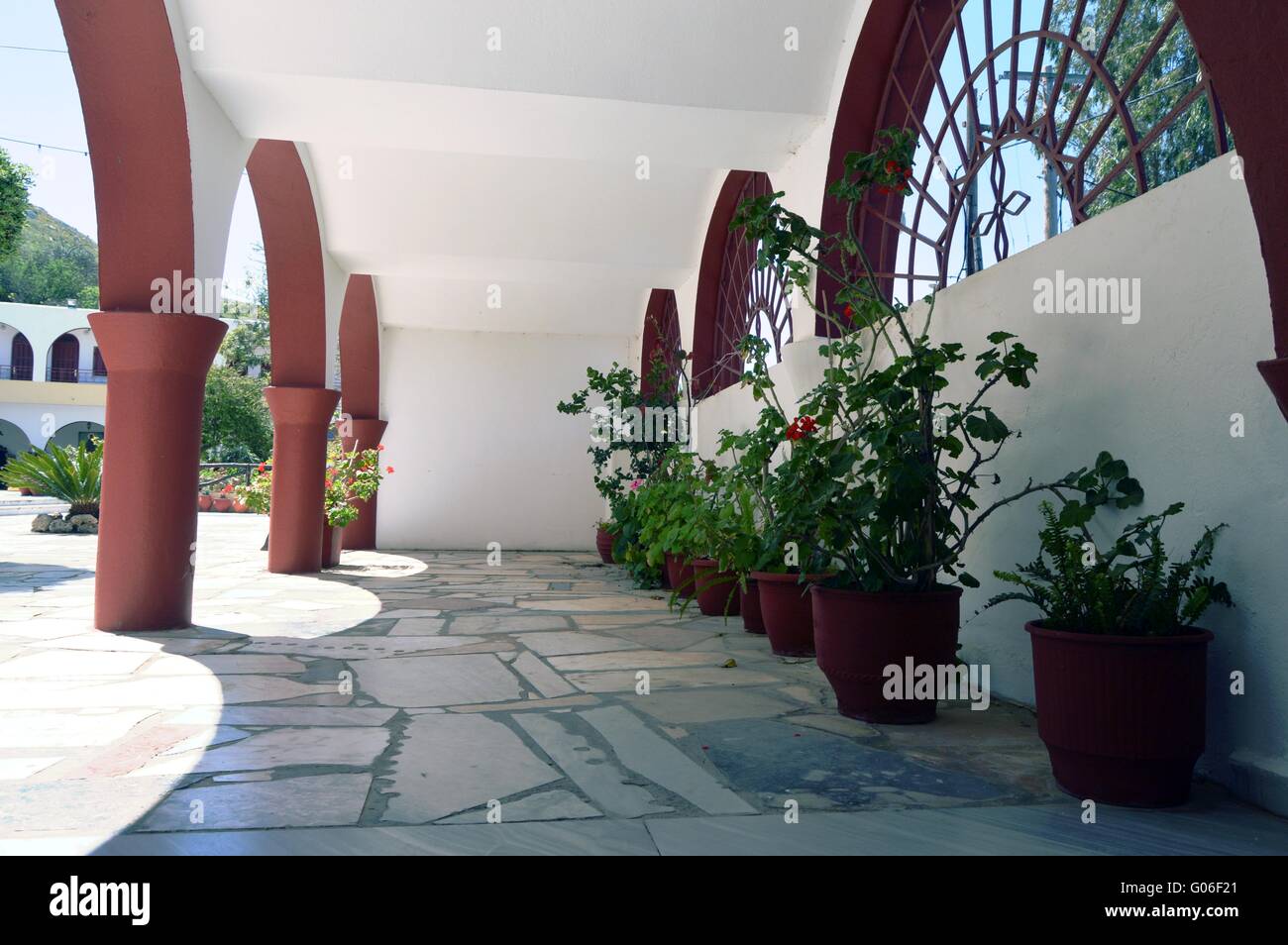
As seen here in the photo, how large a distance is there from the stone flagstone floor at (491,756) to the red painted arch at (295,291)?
356 centimetres

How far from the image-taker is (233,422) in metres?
25.8

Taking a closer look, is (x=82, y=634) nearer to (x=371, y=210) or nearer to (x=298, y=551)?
(x=298, y=551)

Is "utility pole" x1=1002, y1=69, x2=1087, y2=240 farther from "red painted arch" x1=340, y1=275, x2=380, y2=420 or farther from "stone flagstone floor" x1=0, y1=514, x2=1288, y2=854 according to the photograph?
"red painted arch" x1=340, y1=275, x2=380, y2=420

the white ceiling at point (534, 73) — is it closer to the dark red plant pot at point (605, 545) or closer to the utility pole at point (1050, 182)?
the utility pole at point (1050, 182)

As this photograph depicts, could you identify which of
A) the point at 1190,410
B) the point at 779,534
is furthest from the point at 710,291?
the point at 1190,410

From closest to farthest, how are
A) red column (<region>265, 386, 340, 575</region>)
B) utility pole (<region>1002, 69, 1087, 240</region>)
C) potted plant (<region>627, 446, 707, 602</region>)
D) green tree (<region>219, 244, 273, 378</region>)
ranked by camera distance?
utility pole (<region>1002, 69, 1087, 240</region>)
potted plant (<region>627, 446, 707, 602</region>)
red column (<region>265, 386, 340, 575</region>)
green tree (<region>219, 244, 273, 378</region>)

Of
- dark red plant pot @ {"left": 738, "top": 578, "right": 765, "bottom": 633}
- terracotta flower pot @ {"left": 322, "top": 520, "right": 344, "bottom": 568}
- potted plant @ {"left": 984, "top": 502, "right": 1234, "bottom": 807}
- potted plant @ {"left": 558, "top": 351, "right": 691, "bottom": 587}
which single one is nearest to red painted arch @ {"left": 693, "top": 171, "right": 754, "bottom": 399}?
potted plant @ {"left": 558, "top": 351, "right": 691, "bottom": 587}

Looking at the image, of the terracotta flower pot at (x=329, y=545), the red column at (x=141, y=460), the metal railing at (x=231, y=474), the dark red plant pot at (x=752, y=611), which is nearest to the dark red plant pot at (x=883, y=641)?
the dark red plant pot at (x=752, y=611)

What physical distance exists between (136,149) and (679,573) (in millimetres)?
4704

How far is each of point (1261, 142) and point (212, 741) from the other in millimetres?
3551

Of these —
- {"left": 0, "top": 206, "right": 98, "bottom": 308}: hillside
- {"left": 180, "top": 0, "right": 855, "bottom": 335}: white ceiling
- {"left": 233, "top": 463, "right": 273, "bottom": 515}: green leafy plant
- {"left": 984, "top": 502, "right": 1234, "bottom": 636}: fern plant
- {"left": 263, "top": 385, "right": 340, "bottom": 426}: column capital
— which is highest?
{"left": 0, "top": 206, "right": 98, "bottom": 308}: hillside

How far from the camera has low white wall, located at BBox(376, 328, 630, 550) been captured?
13.2 metres

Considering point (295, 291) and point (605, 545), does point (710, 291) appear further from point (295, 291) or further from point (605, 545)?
point (295, 291)

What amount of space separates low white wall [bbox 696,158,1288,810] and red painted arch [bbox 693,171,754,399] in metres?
5.08
